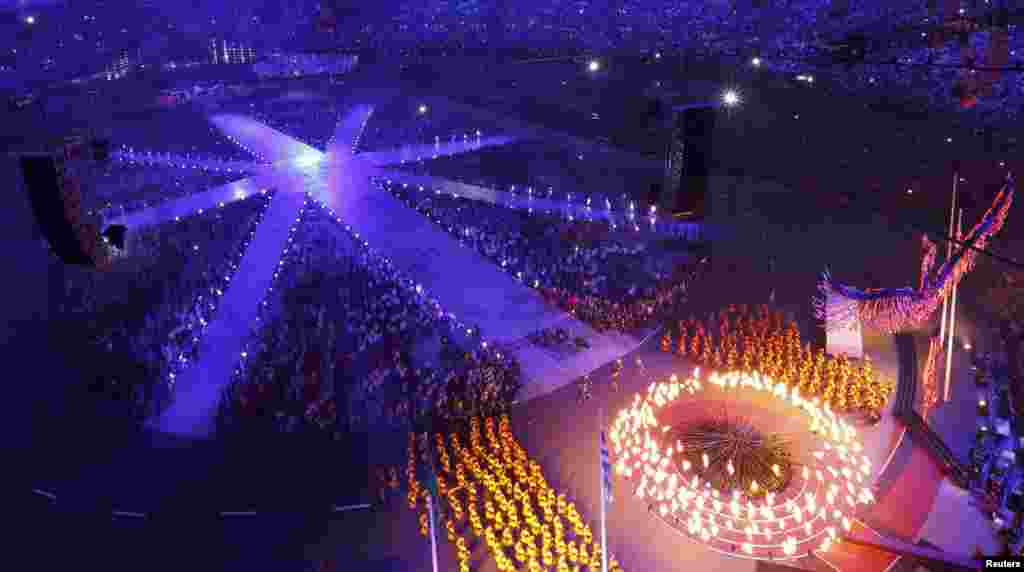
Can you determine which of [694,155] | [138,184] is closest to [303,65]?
[138,184]

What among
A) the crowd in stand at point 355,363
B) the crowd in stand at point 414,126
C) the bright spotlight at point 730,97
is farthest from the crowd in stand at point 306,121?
the bright spotlight at point 730,97

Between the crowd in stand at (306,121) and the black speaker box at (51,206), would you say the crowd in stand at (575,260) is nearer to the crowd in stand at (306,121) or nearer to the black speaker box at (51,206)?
the crowd in stand at (306,121)

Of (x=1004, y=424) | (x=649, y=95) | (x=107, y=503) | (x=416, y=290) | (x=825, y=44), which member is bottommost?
(x=107, y=503)

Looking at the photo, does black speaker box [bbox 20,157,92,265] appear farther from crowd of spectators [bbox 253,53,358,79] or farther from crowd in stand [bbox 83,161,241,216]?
crowd of spectators [bbox 253,53,358,79]

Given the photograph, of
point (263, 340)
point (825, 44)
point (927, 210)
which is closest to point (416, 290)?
point (263, 340)

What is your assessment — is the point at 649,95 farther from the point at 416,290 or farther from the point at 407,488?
the point at 407,488

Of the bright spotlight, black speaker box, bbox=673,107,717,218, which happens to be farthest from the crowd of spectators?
black speaker box, bbox=673,107,717,218

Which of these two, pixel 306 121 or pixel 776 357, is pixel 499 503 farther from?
pixel 306 121
